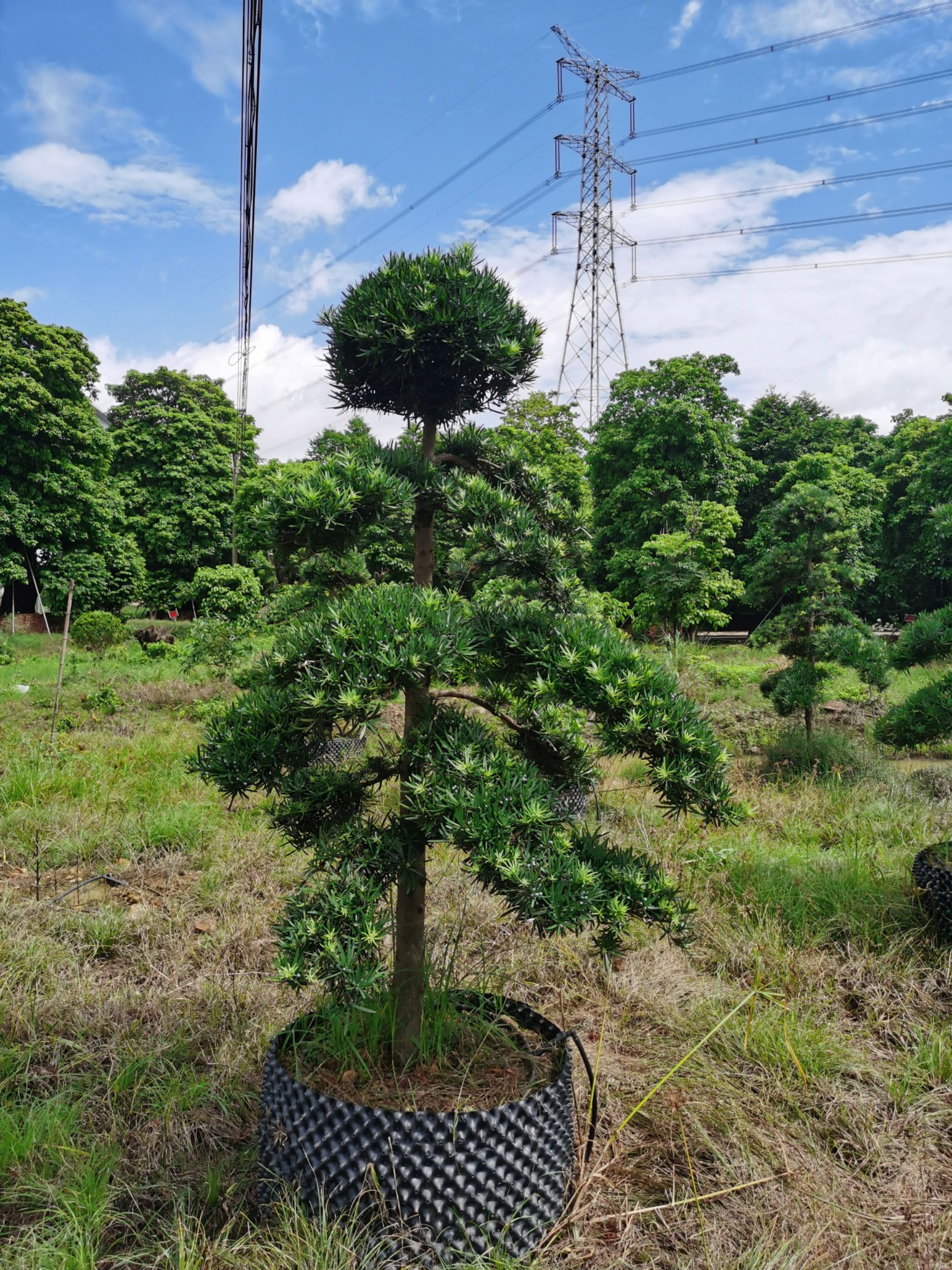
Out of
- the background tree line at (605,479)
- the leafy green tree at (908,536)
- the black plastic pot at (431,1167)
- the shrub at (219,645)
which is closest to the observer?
the black plastic pot at (431,1167)

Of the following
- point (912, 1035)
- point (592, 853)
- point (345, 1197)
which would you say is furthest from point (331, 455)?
point (912, 1035)

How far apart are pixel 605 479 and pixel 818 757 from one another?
18845mm

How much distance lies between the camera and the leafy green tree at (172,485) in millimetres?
27172

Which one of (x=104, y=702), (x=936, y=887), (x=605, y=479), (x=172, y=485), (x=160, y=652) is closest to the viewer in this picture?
(x=936, y=887)

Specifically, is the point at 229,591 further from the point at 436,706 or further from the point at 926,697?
the point at 436,706

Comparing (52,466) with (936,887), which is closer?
(936,887)

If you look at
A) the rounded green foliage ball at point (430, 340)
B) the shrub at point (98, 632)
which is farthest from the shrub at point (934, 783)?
the shrub at point (98, 632)

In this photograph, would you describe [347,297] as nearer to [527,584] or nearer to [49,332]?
[527,584]

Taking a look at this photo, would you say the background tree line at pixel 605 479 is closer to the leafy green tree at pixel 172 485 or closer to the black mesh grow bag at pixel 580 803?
the leafy green tree at pixel 172 485

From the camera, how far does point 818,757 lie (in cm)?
764

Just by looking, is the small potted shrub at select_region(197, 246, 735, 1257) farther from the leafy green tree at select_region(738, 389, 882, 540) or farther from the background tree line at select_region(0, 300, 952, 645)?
the leafy green tree at select_region(738, 389, 882, 540)

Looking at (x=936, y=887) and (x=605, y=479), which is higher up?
(x=605, y=479)

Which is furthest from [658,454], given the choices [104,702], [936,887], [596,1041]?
[596,1041]

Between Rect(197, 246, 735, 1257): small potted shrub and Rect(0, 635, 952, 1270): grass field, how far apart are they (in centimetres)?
23
